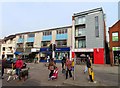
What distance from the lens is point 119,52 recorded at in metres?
30.0

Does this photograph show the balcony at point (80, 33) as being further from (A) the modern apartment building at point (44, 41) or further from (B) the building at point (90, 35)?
(A) the modern apartment building at point (44, 41)

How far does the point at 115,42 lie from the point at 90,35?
6133 millimetres

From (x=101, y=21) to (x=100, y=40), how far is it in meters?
4.01

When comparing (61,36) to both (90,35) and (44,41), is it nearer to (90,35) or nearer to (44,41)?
(44,41)

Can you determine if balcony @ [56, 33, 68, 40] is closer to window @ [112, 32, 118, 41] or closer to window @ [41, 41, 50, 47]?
window @ [41, 41, 50, 47]

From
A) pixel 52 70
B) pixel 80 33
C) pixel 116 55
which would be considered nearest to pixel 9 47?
pixel 80 33

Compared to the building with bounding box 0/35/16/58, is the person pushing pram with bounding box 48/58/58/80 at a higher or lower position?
lower

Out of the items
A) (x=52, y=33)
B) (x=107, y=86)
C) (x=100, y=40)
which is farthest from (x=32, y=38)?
(x=107, y=86)

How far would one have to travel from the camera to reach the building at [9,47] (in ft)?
169

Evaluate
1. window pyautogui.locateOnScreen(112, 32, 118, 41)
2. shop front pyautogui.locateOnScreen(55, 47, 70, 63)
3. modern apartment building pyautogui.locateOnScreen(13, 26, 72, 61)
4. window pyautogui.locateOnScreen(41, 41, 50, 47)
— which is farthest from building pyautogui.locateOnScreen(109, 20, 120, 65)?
window pyautogui.locateOnScreen(41, 41, 50, 47)

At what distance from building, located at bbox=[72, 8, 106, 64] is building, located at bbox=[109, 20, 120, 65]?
247cm

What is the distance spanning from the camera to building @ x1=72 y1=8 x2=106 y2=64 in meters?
32.8

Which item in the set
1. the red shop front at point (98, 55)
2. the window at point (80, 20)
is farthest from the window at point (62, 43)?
the red shop front at point (98, 55)

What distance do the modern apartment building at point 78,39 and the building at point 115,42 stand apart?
247 cm
